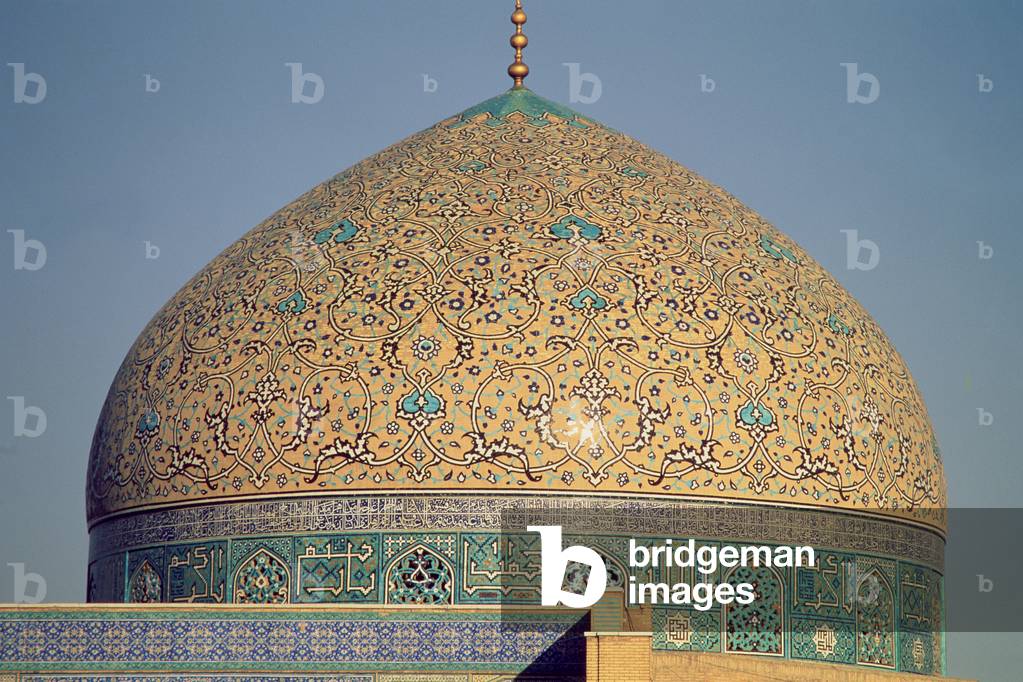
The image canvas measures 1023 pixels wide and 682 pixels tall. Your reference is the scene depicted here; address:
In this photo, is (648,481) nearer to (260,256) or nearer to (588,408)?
(588,408)

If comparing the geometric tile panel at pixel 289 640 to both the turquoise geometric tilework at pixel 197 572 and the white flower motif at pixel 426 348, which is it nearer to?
the turquoise geometric tilework at pixel 197 572

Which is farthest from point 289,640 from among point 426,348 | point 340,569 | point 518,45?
point 518,45

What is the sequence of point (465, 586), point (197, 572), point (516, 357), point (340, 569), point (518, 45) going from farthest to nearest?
point (518, 45), point (197, 572), point (516, 357), point (340, 569), point (465, 586)

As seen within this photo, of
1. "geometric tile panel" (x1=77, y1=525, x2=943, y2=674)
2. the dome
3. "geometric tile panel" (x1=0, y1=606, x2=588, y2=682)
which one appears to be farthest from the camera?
the dome

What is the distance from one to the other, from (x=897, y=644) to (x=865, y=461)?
0.93m

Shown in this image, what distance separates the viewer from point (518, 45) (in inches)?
586

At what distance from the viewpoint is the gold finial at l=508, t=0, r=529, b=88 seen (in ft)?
48.5

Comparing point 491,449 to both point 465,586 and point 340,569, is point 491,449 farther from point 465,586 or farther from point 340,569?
point 340,569

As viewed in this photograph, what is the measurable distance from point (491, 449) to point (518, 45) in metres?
3.27

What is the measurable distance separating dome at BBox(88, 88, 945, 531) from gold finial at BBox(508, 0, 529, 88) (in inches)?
29.1

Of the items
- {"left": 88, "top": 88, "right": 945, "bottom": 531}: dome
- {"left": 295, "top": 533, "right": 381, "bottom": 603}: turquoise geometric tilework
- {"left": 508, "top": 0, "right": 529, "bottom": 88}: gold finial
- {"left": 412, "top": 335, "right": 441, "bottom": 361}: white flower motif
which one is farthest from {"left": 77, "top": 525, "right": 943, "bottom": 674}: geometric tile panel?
{"left": 508, "top": 0, "right": 529, "bottom": 88}: gold finial

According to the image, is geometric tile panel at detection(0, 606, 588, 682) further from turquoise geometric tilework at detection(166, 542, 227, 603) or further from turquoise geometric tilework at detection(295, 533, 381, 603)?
turquoise geometric tilework at detection(166, 542, 227, 603)

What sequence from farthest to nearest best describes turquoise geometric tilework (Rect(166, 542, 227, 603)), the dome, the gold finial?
the gold finial
turquoise geometric tilework (Rect(166, 542, 227, 603))
the dome

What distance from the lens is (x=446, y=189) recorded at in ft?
44.7
